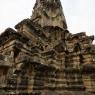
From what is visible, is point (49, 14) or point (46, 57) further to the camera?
point (49, 14)

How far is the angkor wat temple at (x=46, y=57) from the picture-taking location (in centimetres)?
1157

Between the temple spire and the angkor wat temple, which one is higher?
the temple spire

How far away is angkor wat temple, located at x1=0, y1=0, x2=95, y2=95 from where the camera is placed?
1157 cm

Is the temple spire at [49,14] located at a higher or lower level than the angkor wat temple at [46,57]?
higher

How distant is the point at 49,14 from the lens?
3741 centimetres

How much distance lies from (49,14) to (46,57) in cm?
1463

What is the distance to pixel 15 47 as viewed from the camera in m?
23.3

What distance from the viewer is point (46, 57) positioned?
2470cm

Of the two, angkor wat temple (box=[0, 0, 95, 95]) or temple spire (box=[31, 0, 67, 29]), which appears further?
temple spire (box=[31, 0, 67, 29])

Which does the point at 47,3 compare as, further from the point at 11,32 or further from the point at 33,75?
the point at 33,75

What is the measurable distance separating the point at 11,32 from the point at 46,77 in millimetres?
12597

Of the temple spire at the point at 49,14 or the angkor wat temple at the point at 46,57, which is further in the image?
the temple spire at the point at 49,14

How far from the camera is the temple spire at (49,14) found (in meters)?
35.9

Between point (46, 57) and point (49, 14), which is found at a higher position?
point (49, 14)
